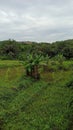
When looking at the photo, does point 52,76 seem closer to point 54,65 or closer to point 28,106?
point 54,65

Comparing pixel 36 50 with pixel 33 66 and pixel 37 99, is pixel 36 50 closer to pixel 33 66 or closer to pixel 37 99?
pixel 33 66

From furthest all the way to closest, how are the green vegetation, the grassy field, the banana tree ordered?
1. the banana tree
2. the green vegetation
3. the grassy field

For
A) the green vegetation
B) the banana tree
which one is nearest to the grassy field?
the green vegetation

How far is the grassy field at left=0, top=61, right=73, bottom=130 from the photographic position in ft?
56.0

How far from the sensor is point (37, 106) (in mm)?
22219

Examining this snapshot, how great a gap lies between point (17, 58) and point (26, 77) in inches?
1048

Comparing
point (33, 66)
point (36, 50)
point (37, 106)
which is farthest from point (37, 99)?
point (36, 50)

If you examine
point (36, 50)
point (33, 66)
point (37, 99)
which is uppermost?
point (33, 66)

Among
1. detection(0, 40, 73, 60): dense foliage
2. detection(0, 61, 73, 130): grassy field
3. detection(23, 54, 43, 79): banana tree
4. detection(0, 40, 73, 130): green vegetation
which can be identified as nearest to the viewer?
detection(0, 61, 73, 130): grassy field

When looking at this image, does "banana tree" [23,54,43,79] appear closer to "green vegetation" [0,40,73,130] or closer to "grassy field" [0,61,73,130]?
"green vegetation" [0,40,73,130]

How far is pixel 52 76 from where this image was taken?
39.3 m

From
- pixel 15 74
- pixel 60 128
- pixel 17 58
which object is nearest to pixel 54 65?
pixel 15 74

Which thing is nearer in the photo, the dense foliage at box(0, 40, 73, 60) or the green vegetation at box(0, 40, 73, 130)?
the green vegetation at box(0, 40, 73, 130)

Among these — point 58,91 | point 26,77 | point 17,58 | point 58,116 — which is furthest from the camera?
point 17,58
